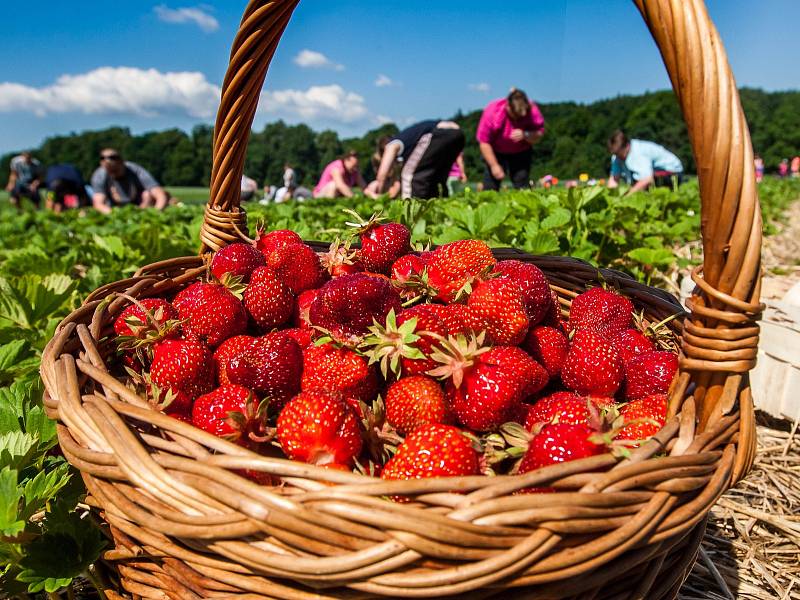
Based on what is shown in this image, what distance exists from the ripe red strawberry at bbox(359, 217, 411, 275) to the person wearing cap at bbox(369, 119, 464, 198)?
524 centimetres

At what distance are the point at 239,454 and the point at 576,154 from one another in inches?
2003

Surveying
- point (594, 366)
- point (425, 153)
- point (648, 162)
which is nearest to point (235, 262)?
point (594, 366)

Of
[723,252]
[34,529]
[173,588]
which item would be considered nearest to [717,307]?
[723,252]

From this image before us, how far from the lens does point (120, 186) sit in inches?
387

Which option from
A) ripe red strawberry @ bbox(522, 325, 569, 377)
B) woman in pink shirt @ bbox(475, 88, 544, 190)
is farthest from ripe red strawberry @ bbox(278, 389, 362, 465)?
woman in pink shirt @ bbox(475, 88, 544, 190)

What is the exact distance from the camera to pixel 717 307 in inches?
39.1

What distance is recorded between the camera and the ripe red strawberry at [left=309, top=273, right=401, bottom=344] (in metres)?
1.30

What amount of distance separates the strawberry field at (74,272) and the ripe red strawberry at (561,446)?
0.83 meters

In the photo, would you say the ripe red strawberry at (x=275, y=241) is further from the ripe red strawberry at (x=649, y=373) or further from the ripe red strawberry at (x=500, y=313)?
the ripe red strawberry at (x=649, y=373)

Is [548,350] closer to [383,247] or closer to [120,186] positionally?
[383,247]

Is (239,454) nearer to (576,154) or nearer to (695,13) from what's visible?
(695,13)

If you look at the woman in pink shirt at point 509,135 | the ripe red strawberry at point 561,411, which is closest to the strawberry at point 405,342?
the ripe red strawberry at point 561,411

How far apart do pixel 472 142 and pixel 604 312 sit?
149 ft

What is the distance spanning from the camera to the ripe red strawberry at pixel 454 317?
1.31m
